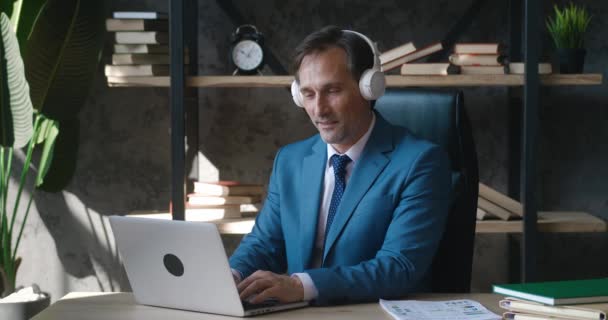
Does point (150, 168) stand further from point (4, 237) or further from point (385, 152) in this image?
point (385, 152)

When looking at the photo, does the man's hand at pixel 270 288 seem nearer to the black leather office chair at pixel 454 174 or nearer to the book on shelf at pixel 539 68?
the black leather office chair at pixel 454 174

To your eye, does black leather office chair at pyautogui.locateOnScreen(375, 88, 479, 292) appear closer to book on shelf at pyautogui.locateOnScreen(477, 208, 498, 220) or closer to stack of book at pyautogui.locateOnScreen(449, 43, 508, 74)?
stack of book at pyautogui.locateOnScreen(449, 43, 508, 74)

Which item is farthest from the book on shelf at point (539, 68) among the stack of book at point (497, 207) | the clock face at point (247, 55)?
the clock face at point (247, 55)

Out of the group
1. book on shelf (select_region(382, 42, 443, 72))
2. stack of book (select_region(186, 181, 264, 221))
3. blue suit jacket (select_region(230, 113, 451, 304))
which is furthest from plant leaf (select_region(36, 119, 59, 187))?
blue suit jacket (select_region(230, 113, 451, 304))

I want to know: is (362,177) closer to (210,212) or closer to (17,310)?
(210,212)

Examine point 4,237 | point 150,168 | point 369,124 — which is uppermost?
point 369,124

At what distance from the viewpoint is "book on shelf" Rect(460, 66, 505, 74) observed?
2.84 meters

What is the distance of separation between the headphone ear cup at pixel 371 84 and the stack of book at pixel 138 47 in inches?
45.2

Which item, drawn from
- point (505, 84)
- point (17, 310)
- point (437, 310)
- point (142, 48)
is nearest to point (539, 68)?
point (505, 84)

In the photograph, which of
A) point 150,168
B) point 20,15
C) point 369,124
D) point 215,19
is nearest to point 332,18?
point 215,19

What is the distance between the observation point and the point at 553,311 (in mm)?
1391

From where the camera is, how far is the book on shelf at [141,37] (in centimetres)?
292

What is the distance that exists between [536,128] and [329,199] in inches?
42.1

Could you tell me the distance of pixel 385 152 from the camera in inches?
→ 78.2
